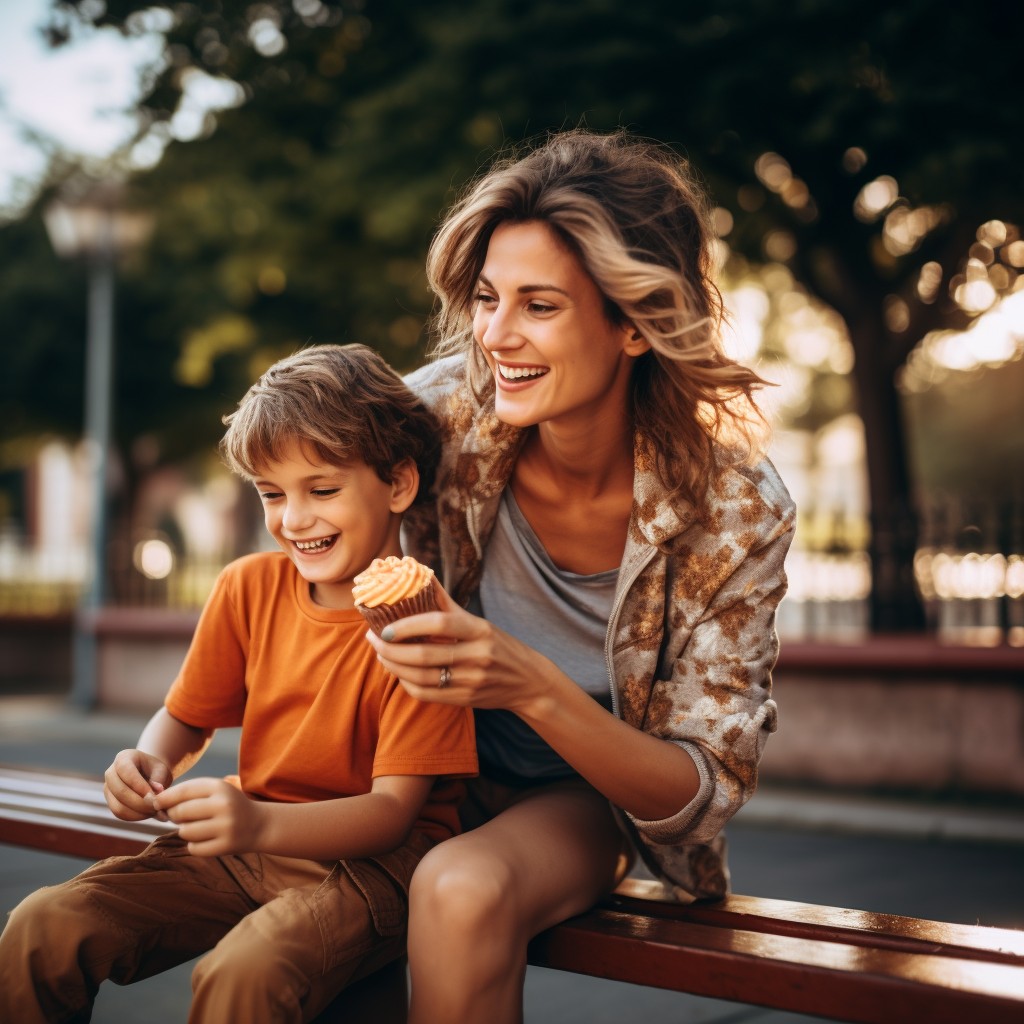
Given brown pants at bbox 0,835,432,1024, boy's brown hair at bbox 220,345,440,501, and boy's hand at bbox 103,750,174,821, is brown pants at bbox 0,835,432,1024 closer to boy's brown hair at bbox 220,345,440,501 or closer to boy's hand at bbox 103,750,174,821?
boy's hand at bbox 103,750,174,821

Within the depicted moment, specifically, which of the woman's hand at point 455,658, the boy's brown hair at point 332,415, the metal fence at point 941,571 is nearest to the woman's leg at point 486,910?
the woman's hand at point 455,658

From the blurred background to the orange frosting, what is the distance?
1.20m

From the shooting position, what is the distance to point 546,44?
8.63 metres

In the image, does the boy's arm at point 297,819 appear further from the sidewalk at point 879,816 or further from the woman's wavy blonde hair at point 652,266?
the sidewalk at point 879,816

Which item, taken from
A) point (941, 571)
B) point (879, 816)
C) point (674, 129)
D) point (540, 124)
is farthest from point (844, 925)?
point (674, 129)

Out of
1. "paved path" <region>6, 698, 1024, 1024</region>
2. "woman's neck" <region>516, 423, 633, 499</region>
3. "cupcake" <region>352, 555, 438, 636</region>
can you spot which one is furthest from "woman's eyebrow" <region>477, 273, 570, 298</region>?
"paved path" <region>6, 698, 1024, 1024</region>

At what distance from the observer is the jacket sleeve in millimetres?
2383

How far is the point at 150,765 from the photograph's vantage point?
2.52 meters

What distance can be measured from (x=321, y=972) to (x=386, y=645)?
22.8 inches

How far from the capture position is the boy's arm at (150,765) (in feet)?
7.91

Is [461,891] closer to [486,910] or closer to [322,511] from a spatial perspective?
[486,910]

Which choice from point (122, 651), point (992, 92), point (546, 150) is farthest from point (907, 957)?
point (122, 651)

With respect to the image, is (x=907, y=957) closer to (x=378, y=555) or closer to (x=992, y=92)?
(x=378, y=555)

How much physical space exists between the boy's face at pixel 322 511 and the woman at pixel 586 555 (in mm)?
231
